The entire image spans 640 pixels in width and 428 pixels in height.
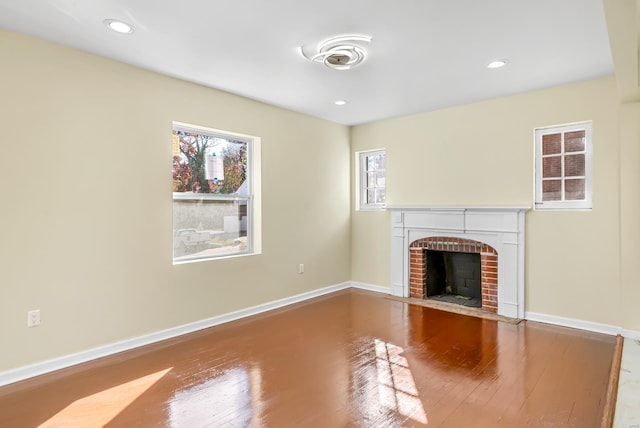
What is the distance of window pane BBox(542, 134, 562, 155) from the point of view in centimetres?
388

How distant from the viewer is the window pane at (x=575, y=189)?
3738 millimetres

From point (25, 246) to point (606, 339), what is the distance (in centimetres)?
502

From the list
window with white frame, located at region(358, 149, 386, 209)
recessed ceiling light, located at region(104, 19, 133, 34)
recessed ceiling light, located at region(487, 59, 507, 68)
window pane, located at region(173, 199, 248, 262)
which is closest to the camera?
recessed ceiling light, located at region(104, 19, 133, 34)

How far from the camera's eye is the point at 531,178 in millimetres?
3988

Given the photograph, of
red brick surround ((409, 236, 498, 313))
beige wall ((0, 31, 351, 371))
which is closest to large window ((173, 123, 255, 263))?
beige wall ((0, 31, 351, 371))

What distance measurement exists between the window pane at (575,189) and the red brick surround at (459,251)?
966 millimetres

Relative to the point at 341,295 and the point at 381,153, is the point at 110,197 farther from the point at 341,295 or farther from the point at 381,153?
the point at 381,153

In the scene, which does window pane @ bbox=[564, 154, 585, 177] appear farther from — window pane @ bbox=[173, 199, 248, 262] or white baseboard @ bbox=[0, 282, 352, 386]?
window pane @ bbox=[173, 199, 248, 262]

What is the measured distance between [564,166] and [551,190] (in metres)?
0.28

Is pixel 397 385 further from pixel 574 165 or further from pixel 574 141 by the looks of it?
pixel 574 141

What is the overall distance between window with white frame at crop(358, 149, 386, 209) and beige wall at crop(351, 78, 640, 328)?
0.20 m

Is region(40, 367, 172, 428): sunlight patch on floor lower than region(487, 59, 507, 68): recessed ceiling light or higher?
lower

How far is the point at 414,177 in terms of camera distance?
4984mm

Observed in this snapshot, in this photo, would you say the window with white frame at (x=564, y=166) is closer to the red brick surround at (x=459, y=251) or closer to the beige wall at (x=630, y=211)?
the beige wall at (x=630, y=211)
